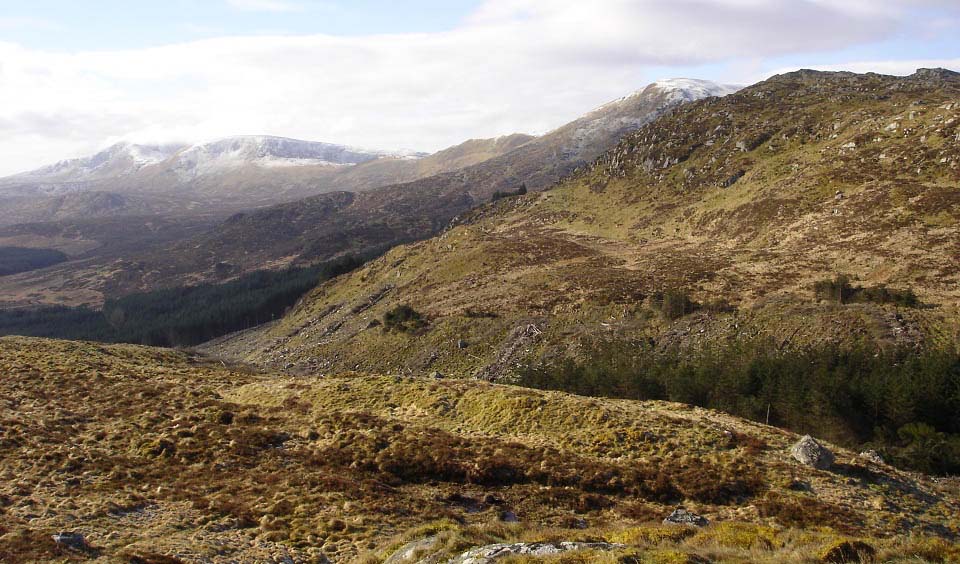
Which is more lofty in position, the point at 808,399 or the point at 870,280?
the point at 870,280

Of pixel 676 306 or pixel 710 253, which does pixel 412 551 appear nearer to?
pixel 676 306

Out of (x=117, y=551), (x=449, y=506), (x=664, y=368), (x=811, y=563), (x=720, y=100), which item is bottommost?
(x=664, y=368)

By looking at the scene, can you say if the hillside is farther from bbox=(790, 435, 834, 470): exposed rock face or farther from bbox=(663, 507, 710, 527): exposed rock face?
bbox=(663, 507, 710, 527): exposed rock face

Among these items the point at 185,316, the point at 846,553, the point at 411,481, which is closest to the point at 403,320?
the point at 411,481

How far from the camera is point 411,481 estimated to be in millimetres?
24969

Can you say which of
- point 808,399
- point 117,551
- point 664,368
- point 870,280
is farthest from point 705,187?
point 117,551

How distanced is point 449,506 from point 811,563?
45.7ft

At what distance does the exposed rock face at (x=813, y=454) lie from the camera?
2586 cm

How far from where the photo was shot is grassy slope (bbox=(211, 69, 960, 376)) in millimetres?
65000

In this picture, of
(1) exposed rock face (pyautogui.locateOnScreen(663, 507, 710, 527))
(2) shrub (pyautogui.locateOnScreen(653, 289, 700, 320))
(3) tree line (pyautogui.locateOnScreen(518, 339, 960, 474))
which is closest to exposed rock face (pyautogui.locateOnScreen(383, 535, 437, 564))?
(1) exposed rock face (pyautogui.locateOnScreen(663, 507, 710, 527))

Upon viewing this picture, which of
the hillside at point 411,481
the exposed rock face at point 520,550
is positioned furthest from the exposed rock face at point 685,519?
the exposed rock face at point 520,550

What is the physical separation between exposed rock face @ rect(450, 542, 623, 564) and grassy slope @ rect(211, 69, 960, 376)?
52042 mm

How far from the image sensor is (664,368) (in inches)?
2211

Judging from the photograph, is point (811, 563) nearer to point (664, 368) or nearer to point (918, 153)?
point (664, 368)
